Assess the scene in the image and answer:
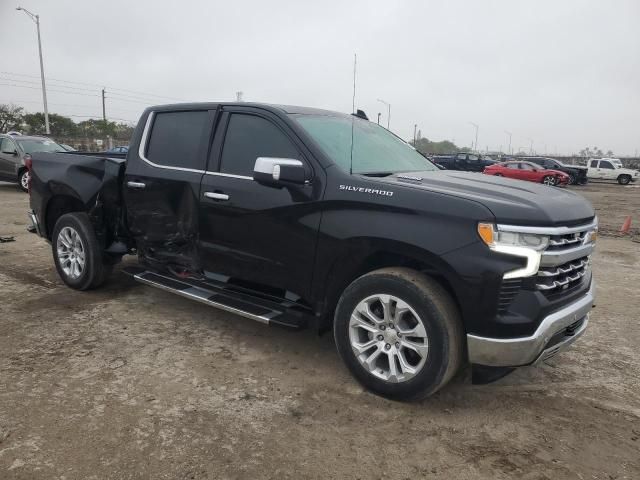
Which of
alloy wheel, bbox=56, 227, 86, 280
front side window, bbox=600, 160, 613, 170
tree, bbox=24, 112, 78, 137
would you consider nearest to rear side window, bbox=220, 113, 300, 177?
alloy wheel, bbox=56, 227, 86, 280

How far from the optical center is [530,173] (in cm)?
2736

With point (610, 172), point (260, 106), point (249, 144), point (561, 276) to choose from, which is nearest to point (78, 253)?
point (249, 144)

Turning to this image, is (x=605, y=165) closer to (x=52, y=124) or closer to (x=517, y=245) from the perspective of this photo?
(x=517, y=245)

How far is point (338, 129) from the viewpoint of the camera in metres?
4.07

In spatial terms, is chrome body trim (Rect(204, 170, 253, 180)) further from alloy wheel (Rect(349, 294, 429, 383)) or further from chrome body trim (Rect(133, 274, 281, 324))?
alloy wheel (Rect(349, 294, 429, 383))

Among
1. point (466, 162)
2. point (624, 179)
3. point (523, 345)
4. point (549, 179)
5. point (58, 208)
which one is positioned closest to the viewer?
point (523, 345)

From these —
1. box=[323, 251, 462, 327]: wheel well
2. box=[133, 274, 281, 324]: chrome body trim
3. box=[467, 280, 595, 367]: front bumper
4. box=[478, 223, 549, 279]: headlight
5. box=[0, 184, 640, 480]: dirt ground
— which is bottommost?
box=[0, 184, 640, 480]: dirt ground

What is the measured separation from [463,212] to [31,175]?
4941 mm

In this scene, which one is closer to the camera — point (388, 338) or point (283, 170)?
point (388, 338)

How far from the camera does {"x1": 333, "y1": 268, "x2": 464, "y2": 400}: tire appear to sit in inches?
116

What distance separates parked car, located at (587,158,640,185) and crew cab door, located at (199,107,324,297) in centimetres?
3563

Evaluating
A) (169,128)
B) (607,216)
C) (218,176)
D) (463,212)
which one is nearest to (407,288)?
(463,212)

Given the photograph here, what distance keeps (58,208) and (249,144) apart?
288 centimetres

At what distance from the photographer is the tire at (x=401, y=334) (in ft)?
9.71
